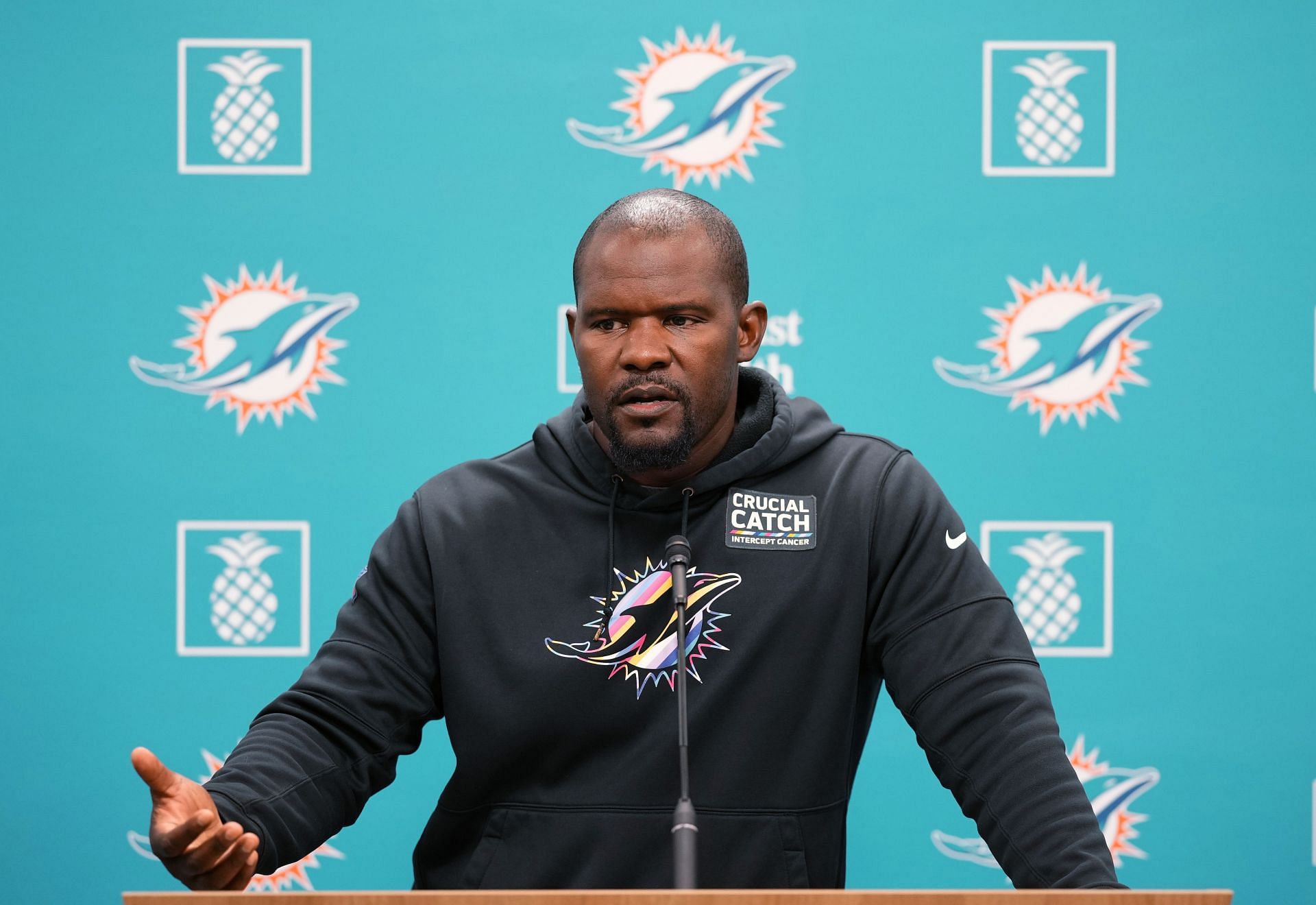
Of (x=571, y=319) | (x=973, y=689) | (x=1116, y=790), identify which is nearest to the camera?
(x=973, y=689)

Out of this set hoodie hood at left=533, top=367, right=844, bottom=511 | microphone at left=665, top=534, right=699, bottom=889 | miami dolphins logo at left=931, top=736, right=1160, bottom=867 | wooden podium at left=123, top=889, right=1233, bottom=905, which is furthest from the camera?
miami dolphins logo at left=931, top=736, right=1160, bottom=867

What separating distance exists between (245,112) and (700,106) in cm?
80

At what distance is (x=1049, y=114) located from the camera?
2.12 metres

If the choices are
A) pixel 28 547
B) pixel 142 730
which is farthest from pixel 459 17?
pixel 142 730

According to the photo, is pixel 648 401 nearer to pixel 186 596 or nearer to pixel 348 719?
pixel 348 719

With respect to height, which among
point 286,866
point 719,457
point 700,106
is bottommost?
point 286,866

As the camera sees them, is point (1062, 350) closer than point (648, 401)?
No

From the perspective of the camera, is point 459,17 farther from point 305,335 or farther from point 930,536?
point 930,536

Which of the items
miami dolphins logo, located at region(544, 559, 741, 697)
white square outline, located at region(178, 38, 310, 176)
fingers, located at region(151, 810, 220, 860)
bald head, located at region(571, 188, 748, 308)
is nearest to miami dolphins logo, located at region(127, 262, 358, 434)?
white square outline, located at region(178, 38, 310, 176)

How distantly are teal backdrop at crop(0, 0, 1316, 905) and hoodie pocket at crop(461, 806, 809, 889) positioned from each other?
748 mm

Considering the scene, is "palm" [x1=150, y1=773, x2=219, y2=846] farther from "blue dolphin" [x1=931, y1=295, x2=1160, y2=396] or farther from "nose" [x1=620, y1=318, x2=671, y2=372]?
"blue dolphin" [x1=931, y1=295, x2=1160, y2=396]

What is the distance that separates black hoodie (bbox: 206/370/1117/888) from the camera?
1.40 meters

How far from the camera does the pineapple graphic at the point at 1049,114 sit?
A: 2121mm

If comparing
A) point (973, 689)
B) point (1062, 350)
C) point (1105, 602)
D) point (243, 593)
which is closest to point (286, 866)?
point (243, 593)
